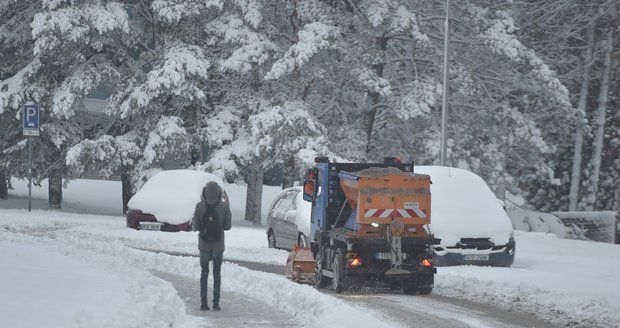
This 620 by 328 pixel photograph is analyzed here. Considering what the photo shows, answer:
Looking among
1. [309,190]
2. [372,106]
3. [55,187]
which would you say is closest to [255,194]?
[372,106]

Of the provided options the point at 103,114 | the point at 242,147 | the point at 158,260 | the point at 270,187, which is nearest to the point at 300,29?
the point at 242,147

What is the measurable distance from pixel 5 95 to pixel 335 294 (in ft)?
76.6

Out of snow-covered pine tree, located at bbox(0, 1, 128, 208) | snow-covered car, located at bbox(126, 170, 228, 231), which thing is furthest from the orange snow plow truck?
snow-covered pine tree, located at bbox(0, 1, 128, 208)

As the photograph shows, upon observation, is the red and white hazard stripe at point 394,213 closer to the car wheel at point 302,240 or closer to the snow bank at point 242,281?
the snow bank at point 242,281

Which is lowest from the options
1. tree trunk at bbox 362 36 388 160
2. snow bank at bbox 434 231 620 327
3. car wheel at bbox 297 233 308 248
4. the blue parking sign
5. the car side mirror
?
snow bank at bbox 434 231 620 327

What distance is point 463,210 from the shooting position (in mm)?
21297

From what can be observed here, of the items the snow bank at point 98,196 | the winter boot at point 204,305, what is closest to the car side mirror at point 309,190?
the winter boot at point 204,305

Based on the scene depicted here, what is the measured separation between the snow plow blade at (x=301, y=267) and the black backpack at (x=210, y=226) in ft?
15.9

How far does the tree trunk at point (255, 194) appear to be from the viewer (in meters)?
38.9

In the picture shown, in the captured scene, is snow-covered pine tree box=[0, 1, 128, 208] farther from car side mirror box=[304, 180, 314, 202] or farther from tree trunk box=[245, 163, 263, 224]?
car side mirror box=[304, 180, 314, 202]

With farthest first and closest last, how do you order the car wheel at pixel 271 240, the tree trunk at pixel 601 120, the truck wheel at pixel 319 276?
the tree trunk at pixel 601 120 → the car wheel at pixel 271 240 → the truck wheel at pixel 319 276

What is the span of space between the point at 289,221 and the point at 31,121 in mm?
13228

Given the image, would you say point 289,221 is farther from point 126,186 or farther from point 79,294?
point 126,186

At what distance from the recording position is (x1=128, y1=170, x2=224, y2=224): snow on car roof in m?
28.7
